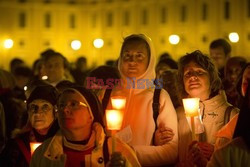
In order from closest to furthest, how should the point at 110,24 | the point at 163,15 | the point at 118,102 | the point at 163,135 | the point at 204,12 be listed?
the point at 118,102 → the point at 163,135 → the point at 204,12 → the point at 163,15 → the point at 110,24

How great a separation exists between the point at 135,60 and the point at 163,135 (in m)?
0.90

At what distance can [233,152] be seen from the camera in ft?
13.1

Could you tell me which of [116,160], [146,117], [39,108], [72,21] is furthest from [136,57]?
[72,21]

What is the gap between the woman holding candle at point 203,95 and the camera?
5.55 meters

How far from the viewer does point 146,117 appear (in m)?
5.46

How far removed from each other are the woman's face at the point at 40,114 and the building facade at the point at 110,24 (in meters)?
53.9

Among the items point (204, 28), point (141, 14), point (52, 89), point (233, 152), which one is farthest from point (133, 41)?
point (141, 14)

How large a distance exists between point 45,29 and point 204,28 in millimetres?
24378

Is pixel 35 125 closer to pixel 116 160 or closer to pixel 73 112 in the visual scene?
pixel 73 112

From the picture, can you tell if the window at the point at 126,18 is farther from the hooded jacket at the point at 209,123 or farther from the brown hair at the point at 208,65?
the hooded jacket at the point at 209,123

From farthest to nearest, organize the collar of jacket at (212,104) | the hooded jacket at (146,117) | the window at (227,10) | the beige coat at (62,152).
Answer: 1. the window at (227,10)
2. the collar of jacket at (212,104)
3. the hooded jacket at (146,117)
4. the beige coat at (62,152)

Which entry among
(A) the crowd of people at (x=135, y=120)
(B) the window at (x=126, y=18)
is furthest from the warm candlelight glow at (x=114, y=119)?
(B) the window at (x=126, y=18)

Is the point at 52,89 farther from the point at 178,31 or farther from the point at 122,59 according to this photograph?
the point at 178,31

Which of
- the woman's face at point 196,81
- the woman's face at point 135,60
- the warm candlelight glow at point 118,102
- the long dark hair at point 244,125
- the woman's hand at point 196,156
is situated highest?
the woman's face at point 135,60
